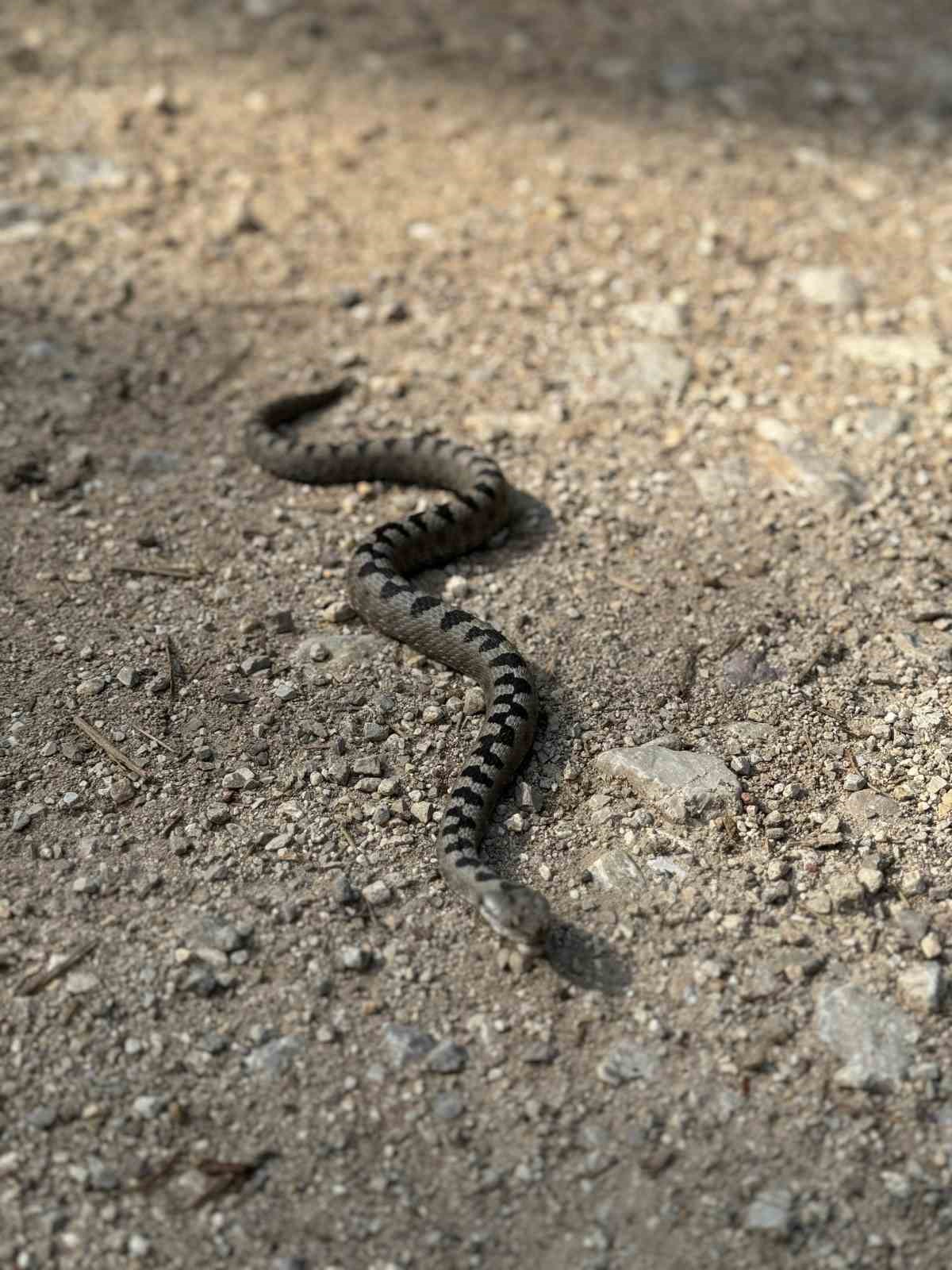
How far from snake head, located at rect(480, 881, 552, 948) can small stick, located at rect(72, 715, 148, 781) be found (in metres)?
1.49

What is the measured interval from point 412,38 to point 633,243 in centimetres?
322

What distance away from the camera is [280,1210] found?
4.02 meters

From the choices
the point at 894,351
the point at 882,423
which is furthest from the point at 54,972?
the point at 894,351

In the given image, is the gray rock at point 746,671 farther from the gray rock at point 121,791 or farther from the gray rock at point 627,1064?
the gray rock at point 121,791

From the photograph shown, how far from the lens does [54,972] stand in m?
4.59

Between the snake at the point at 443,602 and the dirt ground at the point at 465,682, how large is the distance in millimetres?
117

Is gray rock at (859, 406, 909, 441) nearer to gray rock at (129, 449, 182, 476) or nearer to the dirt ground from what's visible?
the dirt ground

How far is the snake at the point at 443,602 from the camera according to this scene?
4.91 metres


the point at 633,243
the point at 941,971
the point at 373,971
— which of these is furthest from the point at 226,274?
the point at 941,971

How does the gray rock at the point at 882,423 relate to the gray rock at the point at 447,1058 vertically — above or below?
above

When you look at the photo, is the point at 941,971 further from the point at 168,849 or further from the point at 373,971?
the point at 168,849

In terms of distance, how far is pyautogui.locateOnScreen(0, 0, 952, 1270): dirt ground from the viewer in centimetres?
416

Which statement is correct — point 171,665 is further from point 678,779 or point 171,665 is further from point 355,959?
point 678,779

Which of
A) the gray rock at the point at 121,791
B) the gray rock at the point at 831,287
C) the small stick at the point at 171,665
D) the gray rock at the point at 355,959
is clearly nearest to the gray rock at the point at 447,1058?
the gray rock at the point at 355,959
